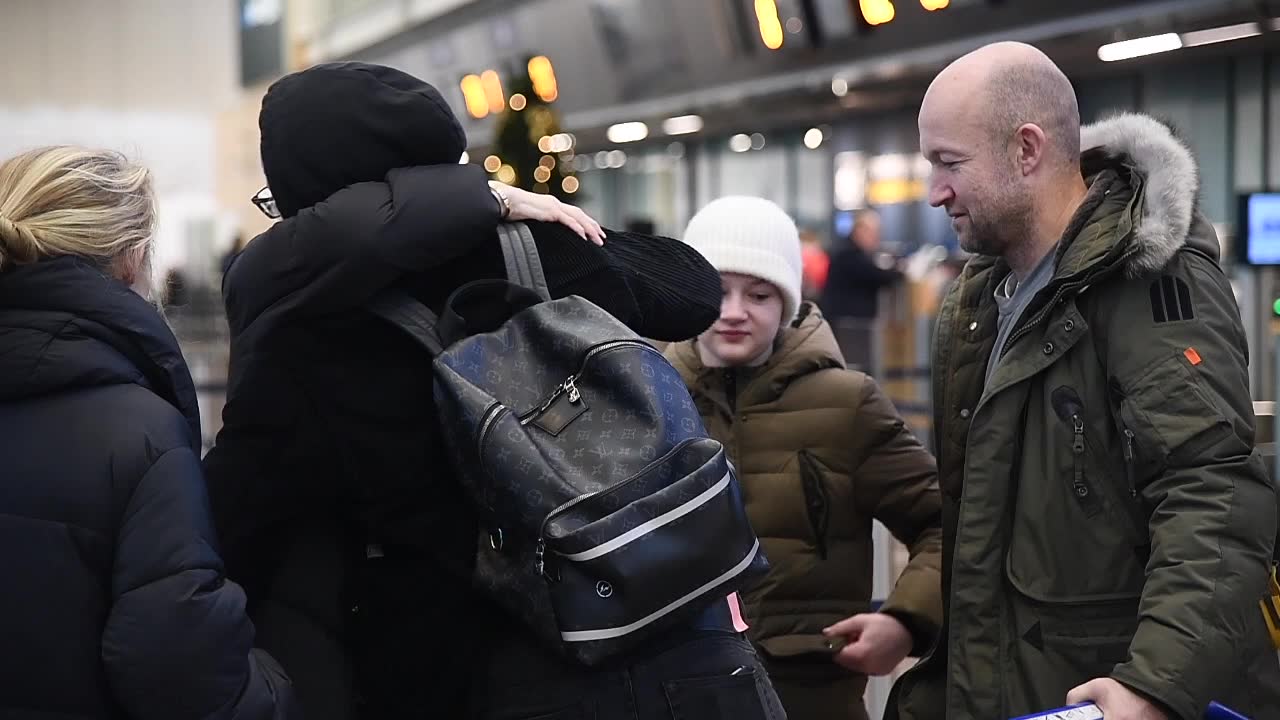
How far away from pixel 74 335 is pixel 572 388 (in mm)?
678

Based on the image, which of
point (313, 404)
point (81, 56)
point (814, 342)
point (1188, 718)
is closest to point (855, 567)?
point (814, 342)

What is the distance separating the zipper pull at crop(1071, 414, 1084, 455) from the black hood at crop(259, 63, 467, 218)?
1058 mm

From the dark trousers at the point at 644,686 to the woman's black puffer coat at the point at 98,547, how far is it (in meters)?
0.31

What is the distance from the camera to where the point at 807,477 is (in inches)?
108

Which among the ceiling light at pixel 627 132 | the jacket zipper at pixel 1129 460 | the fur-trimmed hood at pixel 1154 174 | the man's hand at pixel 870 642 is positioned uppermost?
the fur-trimmed hood at pixel 1154 174

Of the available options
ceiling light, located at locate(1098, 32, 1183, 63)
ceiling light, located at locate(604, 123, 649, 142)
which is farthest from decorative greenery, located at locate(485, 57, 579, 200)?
ceiling light, located at locate(604, 123, 649, 142)

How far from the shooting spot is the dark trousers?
66.8 inches

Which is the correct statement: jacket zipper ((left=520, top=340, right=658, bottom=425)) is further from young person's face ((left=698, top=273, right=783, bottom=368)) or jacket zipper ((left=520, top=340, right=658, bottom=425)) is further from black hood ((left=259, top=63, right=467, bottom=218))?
young person's face ((left=698, top=273, right=783, bottom=368))

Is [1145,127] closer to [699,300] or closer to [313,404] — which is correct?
[699,300]

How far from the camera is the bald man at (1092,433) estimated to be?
1.93 meters

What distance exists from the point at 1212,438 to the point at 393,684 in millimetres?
1210

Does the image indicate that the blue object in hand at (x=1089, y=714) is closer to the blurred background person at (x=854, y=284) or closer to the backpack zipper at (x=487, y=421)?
the backpack zipper at (x=487, y=421)

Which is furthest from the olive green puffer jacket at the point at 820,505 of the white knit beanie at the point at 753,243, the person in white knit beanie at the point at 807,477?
the white knit beanie at the point at 753,243

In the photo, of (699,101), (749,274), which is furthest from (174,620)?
(699,101)
